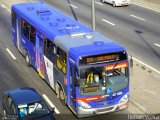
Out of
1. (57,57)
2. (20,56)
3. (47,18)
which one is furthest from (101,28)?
(57,57)

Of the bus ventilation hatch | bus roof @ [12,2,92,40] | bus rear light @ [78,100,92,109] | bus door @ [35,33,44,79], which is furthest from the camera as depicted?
the bus ventilation hatch

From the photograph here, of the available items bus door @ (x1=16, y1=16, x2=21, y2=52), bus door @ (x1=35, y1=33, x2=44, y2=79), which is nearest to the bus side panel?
bus door @ (x1=35, y1=33, x2=44, y2=79)

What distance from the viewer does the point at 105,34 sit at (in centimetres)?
2961

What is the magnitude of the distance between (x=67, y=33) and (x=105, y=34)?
12.2m

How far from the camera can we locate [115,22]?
33.7 meters

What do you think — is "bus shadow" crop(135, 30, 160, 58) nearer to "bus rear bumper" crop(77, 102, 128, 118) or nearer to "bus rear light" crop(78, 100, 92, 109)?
"bus rear bumper" crop(77, 102, 128, 118)

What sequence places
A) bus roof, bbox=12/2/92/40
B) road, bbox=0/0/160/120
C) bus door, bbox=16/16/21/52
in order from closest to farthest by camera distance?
1. bus roof, bbox=12/2/92/40
2. road, bbox=0/0/160/120
3. bus door, bbox=16/16/21/52

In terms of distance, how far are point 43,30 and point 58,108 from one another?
425 centimetres

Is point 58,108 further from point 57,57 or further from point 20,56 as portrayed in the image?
point 20,56

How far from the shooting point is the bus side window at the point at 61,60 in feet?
53.9

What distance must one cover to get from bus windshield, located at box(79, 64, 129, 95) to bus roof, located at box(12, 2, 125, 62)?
72 cm

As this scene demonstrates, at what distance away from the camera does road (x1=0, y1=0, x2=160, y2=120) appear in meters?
19.8

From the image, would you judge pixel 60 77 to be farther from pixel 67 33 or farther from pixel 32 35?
pixel 32 35

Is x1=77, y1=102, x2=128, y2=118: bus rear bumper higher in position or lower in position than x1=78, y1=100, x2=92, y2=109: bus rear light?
lower
